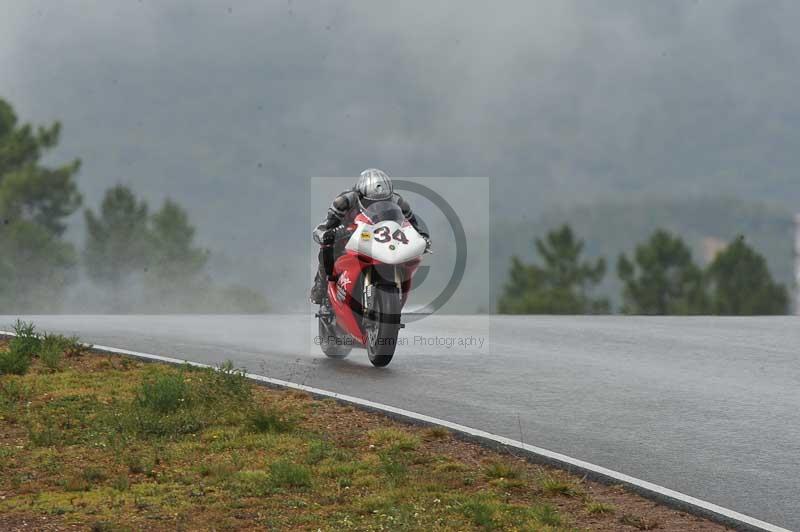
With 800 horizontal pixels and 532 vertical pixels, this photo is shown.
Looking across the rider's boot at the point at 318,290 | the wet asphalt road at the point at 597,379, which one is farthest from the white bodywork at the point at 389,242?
the rider's boot at the point at 318,290

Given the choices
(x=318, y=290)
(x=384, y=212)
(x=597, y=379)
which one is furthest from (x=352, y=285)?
(x=597, y=379)

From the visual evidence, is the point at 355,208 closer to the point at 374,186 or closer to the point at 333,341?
the point at 374,186

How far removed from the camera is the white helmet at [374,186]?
1224 centimetres

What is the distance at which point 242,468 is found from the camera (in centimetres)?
851

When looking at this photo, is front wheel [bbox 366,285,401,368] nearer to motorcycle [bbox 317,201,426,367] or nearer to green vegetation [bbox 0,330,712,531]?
motorcycle [bbox 317,201,426,367]

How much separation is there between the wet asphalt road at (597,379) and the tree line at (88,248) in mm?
49255

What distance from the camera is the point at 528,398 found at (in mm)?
11398

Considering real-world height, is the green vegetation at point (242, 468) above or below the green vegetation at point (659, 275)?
below

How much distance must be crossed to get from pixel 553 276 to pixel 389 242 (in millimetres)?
71206

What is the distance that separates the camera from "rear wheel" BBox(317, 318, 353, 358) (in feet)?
44.9

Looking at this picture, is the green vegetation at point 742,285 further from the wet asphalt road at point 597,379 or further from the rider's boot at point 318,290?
the rider's boot at point 318,290

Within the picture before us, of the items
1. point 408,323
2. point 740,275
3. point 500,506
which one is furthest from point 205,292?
point 500,506

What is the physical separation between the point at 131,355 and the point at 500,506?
6.79 metres

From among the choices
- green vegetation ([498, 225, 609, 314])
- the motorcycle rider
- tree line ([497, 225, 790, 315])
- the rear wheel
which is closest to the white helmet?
the motorcycle rider
